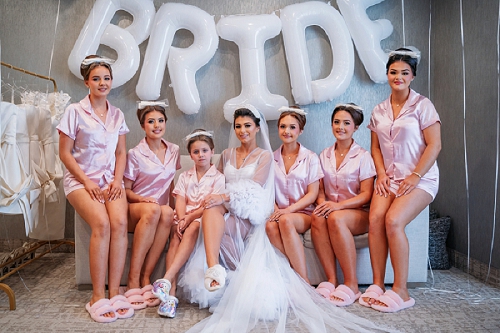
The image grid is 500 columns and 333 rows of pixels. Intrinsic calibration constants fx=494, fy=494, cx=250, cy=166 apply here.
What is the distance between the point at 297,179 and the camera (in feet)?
10.2

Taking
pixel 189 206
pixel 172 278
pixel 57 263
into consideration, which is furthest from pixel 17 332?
pixel 57 263

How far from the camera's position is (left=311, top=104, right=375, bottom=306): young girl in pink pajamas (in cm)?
283

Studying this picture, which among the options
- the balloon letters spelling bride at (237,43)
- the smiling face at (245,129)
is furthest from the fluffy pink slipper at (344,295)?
the balloon letters spelling bride at (237,43)

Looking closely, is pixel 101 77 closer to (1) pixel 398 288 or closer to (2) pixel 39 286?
(2) pixel 39 286

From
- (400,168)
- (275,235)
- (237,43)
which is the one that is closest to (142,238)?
(275,235)

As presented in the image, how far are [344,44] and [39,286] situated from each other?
8.91 ft

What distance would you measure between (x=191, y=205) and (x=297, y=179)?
681 millimetres

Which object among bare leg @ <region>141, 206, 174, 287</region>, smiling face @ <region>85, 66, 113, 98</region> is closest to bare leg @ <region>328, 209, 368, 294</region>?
bare leg @ <region>141, 206, 174, 287</region>

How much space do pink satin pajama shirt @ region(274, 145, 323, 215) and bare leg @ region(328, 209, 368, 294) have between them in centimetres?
28

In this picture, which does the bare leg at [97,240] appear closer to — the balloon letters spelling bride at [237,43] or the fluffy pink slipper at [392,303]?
the balloon letters spelling bride at [237,43]

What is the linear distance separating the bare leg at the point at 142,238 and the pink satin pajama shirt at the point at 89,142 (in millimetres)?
Result: 319

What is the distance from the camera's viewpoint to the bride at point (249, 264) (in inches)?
92.7

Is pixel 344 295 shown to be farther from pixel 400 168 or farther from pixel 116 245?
pixel 116 245

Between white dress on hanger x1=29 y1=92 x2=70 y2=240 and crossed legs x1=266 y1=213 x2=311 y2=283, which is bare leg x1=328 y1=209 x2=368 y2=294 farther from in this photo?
white dress on hanger x1=29 y1=92 x2=70 y2=240
